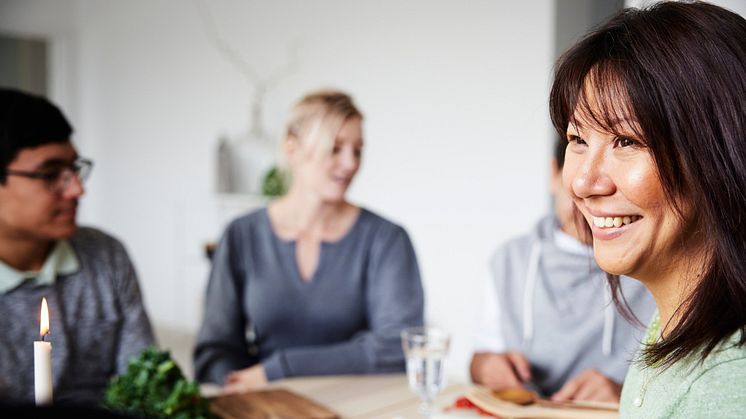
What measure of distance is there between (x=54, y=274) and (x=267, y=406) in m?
0.67

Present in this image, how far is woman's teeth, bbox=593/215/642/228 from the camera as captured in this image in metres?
0.86

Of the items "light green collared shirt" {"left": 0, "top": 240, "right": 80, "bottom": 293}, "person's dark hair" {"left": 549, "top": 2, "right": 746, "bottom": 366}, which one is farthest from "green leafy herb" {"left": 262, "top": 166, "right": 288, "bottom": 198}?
"person's dark hair" {"left": 549, "top": 2, "right": 746, "bottom": 366}

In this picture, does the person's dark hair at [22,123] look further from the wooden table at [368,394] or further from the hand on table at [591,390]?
the hand on table at [591,390]

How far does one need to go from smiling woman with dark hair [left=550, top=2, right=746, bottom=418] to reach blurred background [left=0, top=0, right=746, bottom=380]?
1.27 meters

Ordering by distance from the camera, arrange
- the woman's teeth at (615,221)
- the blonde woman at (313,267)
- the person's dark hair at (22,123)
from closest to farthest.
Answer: the woman's teeth at (615,221)
the person's dark hair at (22,123)
the blonde woman at (313,267)

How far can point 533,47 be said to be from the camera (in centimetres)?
368

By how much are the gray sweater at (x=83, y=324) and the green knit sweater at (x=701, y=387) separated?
1301mm

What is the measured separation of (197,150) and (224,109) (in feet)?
1.39

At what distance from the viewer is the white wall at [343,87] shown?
12.6 feet

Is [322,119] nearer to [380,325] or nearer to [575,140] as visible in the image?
[380,325]

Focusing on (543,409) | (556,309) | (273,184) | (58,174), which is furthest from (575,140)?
(273,184)

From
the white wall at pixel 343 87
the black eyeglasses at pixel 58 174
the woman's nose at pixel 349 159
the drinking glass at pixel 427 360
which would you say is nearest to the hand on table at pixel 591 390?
the drinking glass at pixel 427 360

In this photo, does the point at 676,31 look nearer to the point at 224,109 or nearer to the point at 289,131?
the point at 289,131

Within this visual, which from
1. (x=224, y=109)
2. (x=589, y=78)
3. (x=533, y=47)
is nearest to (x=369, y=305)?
(x=589, y=78)
